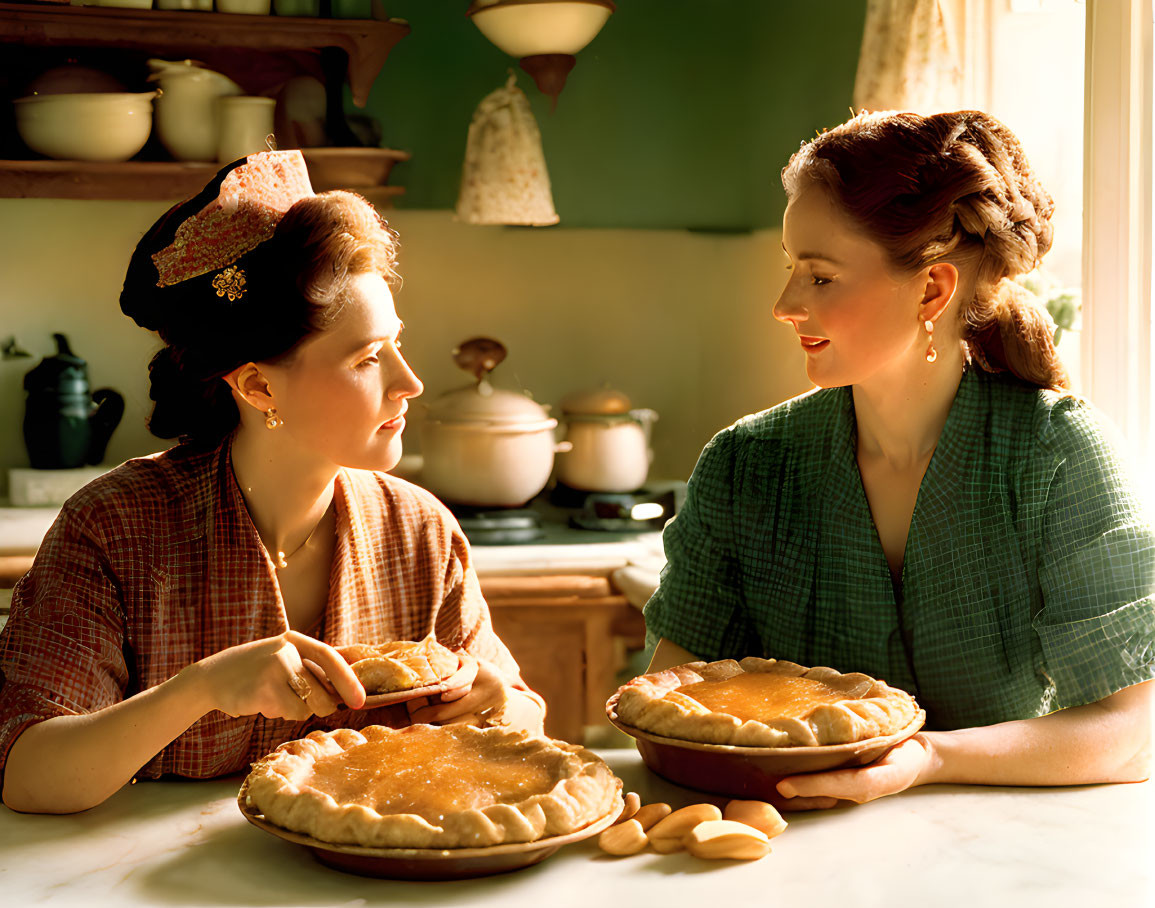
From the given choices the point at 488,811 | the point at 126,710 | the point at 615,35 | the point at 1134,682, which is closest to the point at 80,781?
the point at 126,710

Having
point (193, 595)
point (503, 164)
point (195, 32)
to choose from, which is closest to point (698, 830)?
point (193, 595)

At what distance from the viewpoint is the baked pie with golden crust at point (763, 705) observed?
3.87ft

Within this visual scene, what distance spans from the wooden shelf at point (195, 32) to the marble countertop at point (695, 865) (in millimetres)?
2265

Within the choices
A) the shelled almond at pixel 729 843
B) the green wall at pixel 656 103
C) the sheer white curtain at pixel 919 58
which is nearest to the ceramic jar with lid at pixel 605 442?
the green wall at pixel 656 103

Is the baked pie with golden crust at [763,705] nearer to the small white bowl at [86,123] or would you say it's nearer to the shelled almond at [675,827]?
the shelled almond at [675,827]

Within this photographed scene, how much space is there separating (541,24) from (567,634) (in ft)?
5.22

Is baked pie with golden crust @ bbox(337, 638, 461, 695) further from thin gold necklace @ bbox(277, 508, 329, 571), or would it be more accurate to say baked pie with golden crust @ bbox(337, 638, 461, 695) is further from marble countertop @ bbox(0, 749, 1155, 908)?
thin gold necklace @ bbox(277, 508, 329, 571)

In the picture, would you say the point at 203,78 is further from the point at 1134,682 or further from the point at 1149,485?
the point at 1134,682

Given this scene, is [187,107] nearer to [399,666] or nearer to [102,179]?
[102,179]

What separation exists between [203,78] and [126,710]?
2.19 meters

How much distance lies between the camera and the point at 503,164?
330cm

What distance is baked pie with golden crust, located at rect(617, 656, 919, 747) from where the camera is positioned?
118 centimetres

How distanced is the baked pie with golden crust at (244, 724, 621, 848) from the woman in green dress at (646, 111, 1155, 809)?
0.53 metres

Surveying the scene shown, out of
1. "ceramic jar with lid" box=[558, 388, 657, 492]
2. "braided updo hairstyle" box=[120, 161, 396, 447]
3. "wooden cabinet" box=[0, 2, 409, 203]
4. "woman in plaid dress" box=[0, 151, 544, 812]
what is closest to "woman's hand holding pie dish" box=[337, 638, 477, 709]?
"woman in plaid dress" box=[0, 151, 544, 812]
